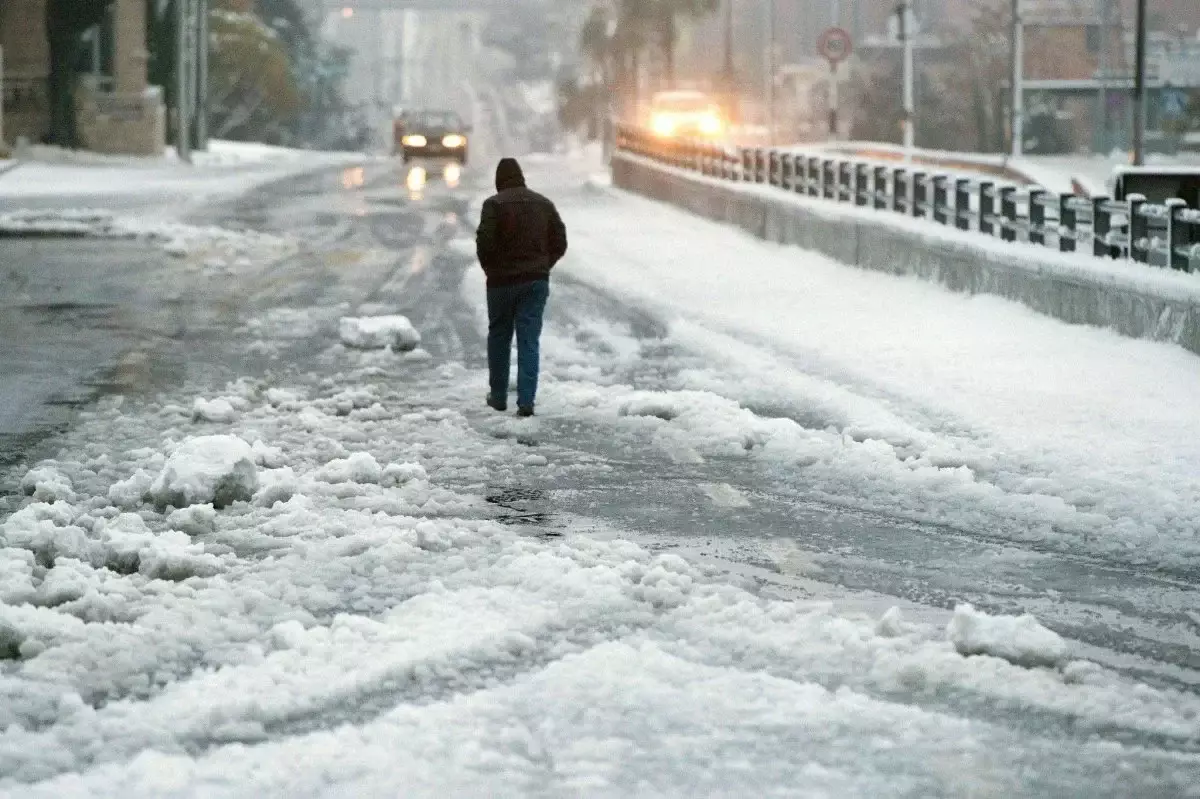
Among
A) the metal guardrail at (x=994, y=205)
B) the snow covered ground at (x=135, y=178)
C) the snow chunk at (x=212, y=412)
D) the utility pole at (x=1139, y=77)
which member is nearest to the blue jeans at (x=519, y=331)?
the snow chunk at (x=212, y=412)

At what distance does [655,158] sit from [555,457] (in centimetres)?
3616

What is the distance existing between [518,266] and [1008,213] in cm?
1032

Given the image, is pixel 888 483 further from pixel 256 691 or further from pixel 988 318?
pixel 988 318

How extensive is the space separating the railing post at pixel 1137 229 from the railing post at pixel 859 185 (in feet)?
33.0

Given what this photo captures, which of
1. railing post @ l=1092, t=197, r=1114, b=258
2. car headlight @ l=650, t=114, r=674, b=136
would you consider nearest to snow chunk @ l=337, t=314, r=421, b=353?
railing post @ l=1092, t=197, r=1114, b=258

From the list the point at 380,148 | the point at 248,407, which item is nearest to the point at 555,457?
the point at 248,407

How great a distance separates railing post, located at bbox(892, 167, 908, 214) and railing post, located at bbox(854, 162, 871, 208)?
1.51 m

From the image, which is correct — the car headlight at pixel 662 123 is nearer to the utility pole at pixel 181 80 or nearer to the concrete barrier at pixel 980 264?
the utility pole at pixel 181 80

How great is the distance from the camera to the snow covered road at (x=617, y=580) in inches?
256

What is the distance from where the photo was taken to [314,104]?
131000 mm

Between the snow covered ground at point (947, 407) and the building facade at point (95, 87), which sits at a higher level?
the building facade at point (95, 87)

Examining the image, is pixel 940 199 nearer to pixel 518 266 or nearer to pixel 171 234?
pixel 171 234

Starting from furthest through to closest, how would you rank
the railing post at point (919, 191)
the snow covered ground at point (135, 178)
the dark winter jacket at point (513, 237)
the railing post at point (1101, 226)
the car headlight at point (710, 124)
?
1. the car headlight at point (710, 124)
2. the snow covered ground at point (135, 178)
3. the railing post at point (919, 191)
4. the railing post at point (1101, 226)
5. the dark winter jacket at point (513, 237)

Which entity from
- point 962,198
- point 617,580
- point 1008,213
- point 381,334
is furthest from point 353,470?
point 962,198
